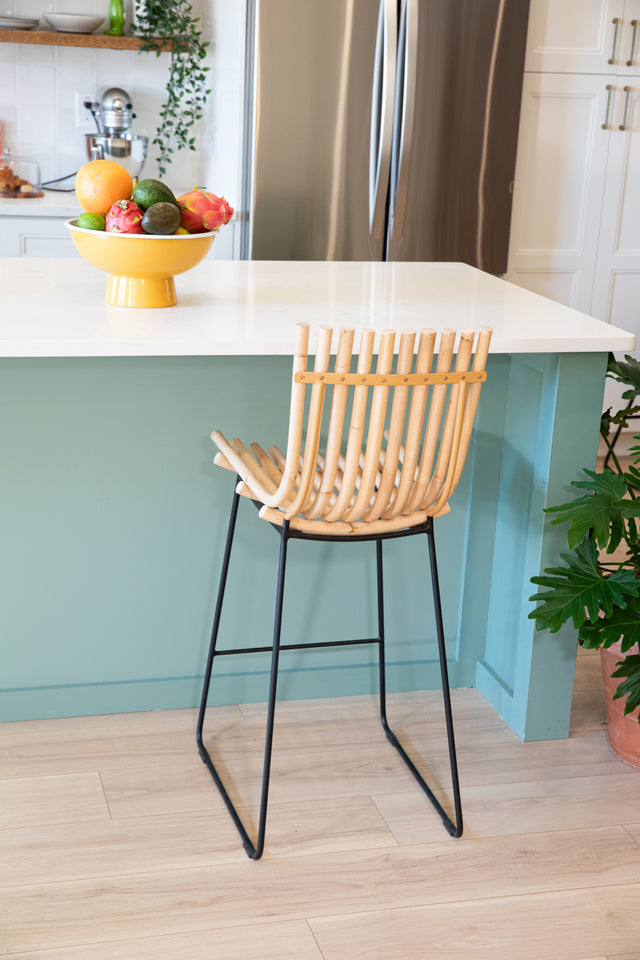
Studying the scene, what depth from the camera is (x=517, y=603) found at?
2318 mm

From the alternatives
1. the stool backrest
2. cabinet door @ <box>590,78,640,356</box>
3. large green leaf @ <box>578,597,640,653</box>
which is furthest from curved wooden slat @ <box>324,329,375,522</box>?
cabinet door @ <box>590,78,640,356</box>

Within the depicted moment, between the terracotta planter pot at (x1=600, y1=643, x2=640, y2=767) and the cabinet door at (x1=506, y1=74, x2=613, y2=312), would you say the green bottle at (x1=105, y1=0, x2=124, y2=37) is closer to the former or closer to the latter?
the cabinet door at (x1=506, y1=74, x2=613, y2=312)

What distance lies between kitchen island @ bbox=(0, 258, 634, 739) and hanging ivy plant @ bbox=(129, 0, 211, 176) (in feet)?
5.81

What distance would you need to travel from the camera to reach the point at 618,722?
224 cm

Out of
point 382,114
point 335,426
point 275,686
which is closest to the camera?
point 335,426

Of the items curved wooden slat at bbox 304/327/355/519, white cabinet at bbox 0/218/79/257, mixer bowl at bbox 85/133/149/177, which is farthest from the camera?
mixer bowl at bbox 85/133/149/177

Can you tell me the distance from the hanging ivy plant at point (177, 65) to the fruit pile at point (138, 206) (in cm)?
207

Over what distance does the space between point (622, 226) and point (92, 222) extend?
2.78 m

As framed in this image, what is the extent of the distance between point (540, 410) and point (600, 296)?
2177 mm

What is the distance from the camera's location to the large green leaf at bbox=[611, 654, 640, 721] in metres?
2.01

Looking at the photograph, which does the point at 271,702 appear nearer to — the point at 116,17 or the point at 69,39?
the point at 69,39

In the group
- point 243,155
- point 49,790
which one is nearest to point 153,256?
point 49,790

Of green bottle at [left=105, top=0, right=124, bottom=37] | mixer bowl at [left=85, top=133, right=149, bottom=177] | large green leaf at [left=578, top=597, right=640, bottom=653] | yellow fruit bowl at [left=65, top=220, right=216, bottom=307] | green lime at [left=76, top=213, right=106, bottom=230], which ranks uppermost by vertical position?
green bottle at [left=105, top=0, right=124, bottom=37]

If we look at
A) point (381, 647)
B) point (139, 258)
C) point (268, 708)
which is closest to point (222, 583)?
point (268, 708)
